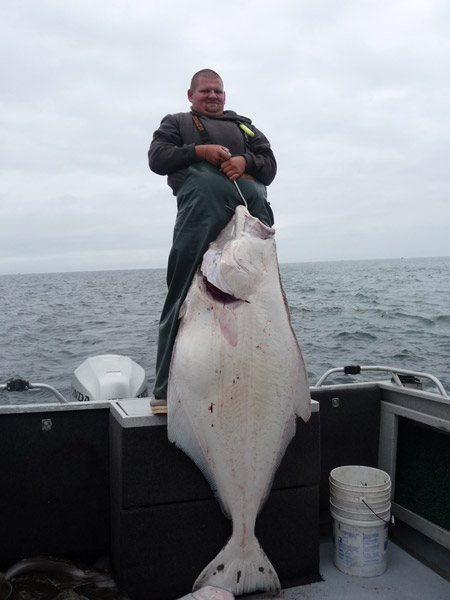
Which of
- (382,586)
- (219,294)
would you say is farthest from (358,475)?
(219,294)

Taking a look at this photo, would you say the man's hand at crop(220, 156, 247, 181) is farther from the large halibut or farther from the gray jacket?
the large halibut

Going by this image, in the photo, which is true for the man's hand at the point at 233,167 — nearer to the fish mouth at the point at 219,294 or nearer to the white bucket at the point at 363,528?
the fish mouth at the point at 219,294

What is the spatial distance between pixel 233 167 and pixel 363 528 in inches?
92.0

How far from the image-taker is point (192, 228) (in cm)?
313

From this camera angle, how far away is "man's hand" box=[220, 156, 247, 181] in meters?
3.12

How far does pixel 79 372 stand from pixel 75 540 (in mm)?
3097

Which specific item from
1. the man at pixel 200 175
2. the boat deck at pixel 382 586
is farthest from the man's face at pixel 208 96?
the boat deck at pixel 382 586

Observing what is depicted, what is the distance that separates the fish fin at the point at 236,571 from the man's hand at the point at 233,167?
195cm

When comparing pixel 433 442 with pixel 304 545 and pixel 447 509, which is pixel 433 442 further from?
pixel 304 545

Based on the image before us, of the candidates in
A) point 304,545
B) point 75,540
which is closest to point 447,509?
point 304,545

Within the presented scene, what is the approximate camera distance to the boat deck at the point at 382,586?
3.17 metres

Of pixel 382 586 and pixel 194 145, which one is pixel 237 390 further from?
pixel 382 586

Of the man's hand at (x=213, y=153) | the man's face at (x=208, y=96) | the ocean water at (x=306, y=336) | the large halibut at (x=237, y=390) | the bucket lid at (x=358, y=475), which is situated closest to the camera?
the large halibut at (x=237, y=390)

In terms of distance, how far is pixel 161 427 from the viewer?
116 inches
